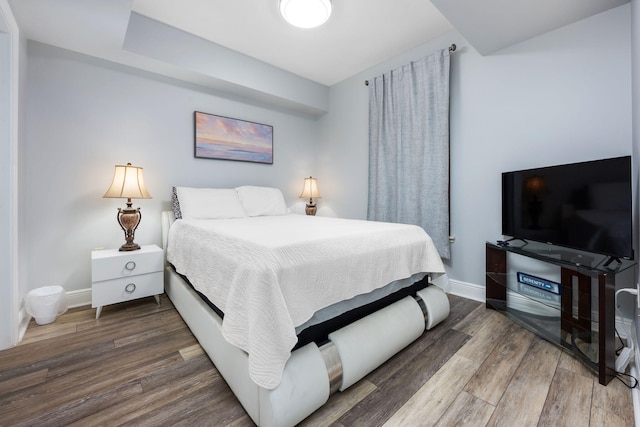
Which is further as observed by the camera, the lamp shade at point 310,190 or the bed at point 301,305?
the lamp shade at point 310,190

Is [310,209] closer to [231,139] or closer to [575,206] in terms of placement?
[231,139]

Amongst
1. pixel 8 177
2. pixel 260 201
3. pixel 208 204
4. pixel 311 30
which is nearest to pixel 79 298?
pixel 8 177

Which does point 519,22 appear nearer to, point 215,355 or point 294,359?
point 294,359

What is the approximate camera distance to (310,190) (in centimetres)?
374

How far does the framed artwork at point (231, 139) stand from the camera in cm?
298

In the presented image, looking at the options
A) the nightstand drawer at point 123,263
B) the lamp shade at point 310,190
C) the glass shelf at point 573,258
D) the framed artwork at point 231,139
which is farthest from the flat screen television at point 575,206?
the nightstand drawer at point 123,263

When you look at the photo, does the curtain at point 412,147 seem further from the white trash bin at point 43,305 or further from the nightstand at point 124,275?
the white trash bin at point 43,305

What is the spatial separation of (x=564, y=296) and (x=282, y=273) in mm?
1903

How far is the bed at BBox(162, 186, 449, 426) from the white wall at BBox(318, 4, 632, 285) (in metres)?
0.85

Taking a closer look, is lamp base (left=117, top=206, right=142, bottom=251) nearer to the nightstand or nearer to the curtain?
the nightstand

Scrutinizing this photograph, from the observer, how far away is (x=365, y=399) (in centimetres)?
127

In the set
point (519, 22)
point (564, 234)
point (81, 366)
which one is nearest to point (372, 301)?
point (564, 234)

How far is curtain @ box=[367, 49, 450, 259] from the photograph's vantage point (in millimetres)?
2582

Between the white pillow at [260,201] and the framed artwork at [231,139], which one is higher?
the framed artwork at [231,139]
